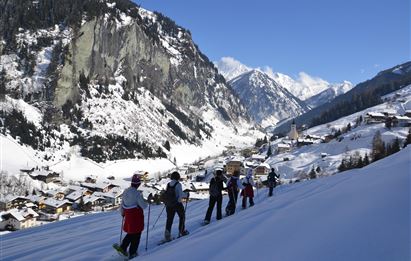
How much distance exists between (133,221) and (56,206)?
249 feet

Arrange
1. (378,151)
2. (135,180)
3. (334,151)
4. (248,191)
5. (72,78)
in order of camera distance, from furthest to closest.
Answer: (72,78) < (334,151) < (378,151) < (248,191) < (135,180)

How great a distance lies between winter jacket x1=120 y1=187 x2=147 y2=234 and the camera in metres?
10.2

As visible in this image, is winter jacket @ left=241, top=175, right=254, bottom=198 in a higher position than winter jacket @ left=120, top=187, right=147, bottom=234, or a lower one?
lower

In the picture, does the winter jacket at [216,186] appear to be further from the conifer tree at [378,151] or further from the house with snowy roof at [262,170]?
the house with snowy roof at [262,170]

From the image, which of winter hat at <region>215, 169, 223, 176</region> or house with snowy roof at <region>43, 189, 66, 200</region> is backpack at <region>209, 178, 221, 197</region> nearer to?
winter hat at <region>215, 169, 223, 176</region>

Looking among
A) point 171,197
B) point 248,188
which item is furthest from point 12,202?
point 171,197

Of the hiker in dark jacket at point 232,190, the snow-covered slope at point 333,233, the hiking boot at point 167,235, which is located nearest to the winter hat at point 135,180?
the snow-covered slope at point 333,233

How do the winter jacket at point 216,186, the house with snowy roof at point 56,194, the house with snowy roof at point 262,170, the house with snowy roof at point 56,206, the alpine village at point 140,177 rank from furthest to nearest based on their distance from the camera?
1. the house with snowy roof at point 262,170
2. the house with snowy roof at point 56,194
3. the house with snowy roof at point 56,206
4. the winter jacket at point 216,186
5. the alpine village at point 140,177

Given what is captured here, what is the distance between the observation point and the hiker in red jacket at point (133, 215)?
33.6 feet

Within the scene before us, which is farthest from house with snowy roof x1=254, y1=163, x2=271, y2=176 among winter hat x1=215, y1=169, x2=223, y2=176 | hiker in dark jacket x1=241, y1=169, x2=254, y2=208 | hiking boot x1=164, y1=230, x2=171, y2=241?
hiking boot x1=164, y1=230, x2=171, y2=241

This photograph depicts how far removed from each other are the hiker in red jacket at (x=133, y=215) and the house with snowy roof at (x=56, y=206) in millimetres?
75246

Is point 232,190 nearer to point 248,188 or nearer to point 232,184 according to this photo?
point 232,184

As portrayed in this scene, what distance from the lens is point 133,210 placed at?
10312 mm

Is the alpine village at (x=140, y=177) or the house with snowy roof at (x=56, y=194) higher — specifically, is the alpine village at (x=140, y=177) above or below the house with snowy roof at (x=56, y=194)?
above
